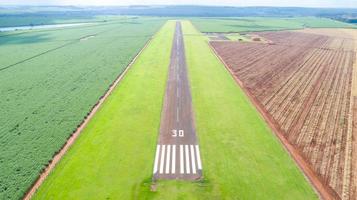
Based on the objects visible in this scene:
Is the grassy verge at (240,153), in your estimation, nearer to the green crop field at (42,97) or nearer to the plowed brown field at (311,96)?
the plowed brown field at (311,96)

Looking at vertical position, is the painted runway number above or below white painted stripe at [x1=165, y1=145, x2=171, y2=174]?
above

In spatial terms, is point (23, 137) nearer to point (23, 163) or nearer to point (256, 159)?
point (23, 163)

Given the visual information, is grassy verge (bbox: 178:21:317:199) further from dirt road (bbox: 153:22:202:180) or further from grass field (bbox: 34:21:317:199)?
dirt road (bbox: 153:22:202:180)

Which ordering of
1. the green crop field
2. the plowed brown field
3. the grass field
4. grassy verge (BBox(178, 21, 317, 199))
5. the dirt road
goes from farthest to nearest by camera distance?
the plowed brown field, the green crop field, the dirt road, grassy verge (BBox(178, 21, 317, 199)), the grass field

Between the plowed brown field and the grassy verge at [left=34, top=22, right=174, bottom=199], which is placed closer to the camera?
the grassy verge at [left=34, top=22, right=174, bottom=199]

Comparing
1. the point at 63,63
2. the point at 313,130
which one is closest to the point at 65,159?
the point at 313,130

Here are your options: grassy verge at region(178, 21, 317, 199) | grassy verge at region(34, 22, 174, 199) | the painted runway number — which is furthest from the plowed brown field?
grassy verge at region(34, 22, 174, 199)

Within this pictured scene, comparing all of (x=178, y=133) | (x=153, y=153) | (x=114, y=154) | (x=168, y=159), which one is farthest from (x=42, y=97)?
(x=168, y=159)

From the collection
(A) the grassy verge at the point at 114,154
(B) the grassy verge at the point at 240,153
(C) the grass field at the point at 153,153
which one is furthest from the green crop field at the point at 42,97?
(B) the grassy verge at the point at 240,153

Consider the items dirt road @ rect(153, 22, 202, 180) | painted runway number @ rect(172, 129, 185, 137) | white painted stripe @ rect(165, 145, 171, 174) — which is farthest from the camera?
painted runway number @ rect(172, 129, 185, 137)
